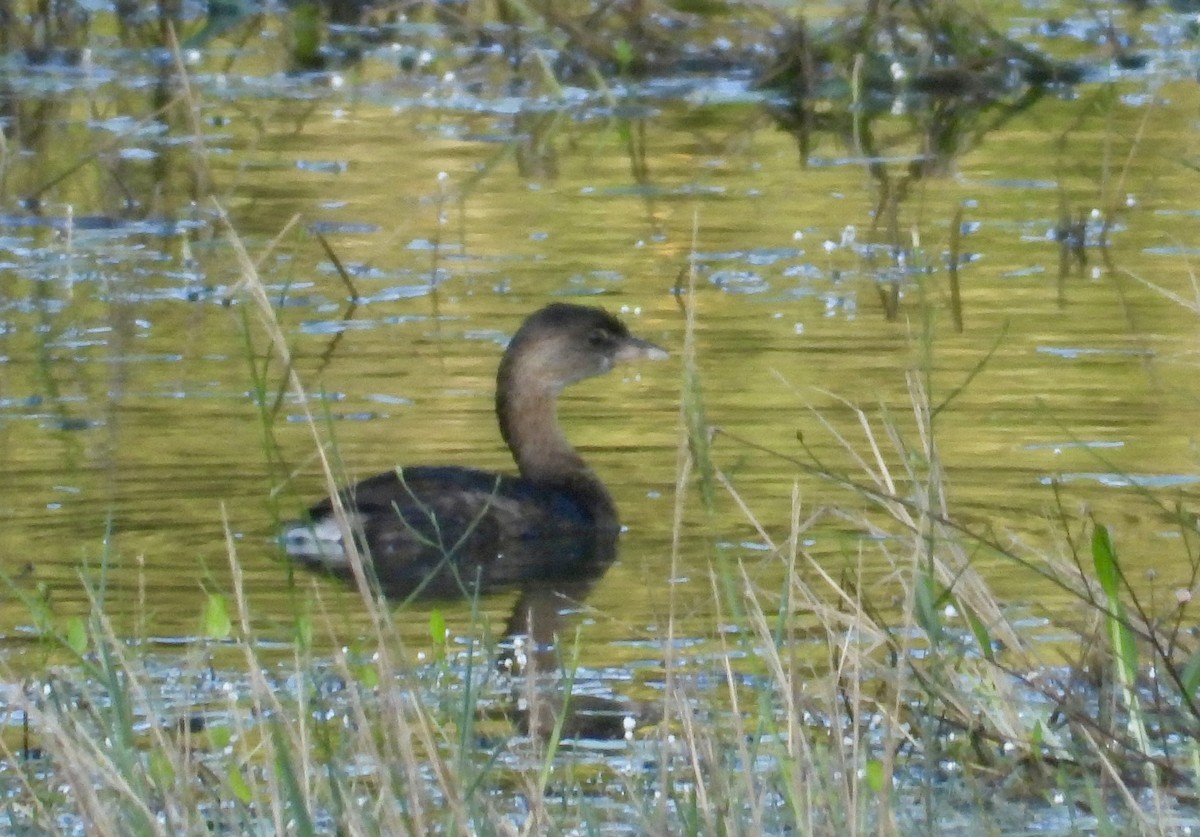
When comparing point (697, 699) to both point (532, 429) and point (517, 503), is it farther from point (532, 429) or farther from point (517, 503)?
point (532, 429)

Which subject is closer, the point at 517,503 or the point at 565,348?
the point at 517,503

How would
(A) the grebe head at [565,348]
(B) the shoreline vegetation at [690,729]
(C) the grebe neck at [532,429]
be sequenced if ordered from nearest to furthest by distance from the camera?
(B) the shoreline vegetation at [690,729] < (C) the grebe neck at [532,429] < (A) the grebe head at [565,348]

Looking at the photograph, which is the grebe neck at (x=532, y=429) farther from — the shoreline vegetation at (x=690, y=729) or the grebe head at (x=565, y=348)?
the shoreline vegetation at (x=690, y=729)

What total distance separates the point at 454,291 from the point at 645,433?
7.15ft

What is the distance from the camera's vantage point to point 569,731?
5812 mm

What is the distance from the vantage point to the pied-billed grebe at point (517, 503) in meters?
7.86

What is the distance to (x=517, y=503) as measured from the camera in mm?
8352

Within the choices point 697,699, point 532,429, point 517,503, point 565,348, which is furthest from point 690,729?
point 565,348

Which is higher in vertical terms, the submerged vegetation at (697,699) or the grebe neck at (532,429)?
the submerged vegetation at (697,699)

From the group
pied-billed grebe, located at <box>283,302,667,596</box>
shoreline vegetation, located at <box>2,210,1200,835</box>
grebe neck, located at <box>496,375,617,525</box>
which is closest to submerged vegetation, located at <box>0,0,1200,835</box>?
shoreline vegetation, located at <box>2,210,1200,835</box>

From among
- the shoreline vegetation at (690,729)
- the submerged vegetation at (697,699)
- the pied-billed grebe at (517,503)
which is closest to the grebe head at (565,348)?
the pied-billed grebe at (517,503)

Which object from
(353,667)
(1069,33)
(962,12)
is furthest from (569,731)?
(1069,33)

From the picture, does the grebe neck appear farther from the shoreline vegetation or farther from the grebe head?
the shoreline vegetation

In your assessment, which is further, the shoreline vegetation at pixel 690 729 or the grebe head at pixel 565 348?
the grebe head at pixel 565 348
